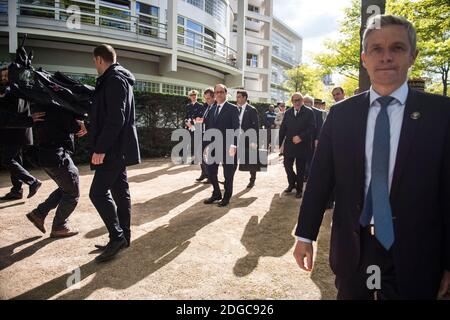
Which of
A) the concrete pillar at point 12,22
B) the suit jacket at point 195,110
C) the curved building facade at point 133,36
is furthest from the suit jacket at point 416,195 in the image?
the concrete pillar at point 12,22

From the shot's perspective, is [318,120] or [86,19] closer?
[318,120]

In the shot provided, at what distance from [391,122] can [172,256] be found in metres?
2.98

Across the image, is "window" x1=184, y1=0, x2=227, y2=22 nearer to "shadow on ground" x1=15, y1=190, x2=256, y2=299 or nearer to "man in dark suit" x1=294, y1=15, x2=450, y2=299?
"shadow on ground" x1=15, y1=190, x2=256, y2=299

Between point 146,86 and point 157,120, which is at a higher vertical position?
point 146,86

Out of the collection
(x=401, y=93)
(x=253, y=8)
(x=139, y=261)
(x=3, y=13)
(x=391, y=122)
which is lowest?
(x=139, y=261)

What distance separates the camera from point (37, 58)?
1769cm

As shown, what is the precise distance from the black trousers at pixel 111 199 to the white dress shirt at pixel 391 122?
2.86 meters

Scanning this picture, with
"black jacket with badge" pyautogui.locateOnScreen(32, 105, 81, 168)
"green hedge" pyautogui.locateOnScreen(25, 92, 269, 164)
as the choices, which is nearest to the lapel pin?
"black jacket with badge" pyautogui.locateOnScreen(32, 105, 81, 168)

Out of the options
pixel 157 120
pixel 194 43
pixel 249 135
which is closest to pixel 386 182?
pixel 249 135

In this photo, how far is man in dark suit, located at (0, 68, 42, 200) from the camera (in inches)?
225

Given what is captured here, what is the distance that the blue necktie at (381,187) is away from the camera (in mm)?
1727

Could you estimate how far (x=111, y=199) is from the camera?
3.91 meters

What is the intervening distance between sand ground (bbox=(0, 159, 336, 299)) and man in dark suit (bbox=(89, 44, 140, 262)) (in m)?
0.47

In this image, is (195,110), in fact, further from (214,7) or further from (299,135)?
(214,7)
